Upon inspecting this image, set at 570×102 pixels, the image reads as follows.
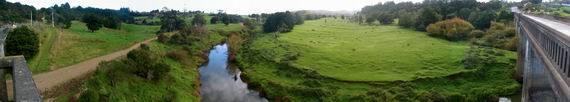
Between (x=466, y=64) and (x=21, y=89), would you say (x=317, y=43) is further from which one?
(x=21, y=89)

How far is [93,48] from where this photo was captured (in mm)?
74812

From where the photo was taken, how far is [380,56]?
3086 inches

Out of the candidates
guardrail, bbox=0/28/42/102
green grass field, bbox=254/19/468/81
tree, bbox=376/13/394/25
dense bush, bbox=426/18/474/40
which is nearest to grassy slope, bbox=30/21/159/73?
guardrail, bbox=0/28/42/102

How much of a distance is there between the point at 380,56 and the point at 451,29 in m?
31.8

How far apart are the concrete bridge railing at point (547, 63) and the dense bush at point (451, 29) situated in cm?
3371

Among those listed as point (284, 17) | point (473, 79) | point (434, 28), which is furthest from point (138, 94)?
point (284, 17)

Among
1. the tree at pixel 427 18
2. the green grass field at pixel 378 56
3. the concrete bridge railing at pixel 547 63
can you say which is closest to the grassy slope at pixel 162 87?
the green grass field at pixel 378 56

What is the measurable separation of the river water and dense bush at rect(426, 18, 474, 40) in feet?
149

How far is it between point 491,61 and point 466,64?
4716mm

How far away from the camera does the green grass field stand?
65.9 meters

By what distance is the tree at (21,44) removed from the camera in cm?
5459

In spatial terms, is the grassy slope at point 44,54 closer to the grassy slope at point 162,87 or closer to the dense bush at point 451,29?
the grassy slope at point 162,87

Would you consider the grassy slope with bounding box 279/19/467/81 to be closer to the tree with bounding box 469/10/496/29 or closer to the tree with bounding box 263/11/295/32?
the tree with bounding box 469/10/496/29

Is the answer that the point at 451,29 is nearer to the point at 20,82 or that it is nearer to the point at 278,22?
the point at 278,22
